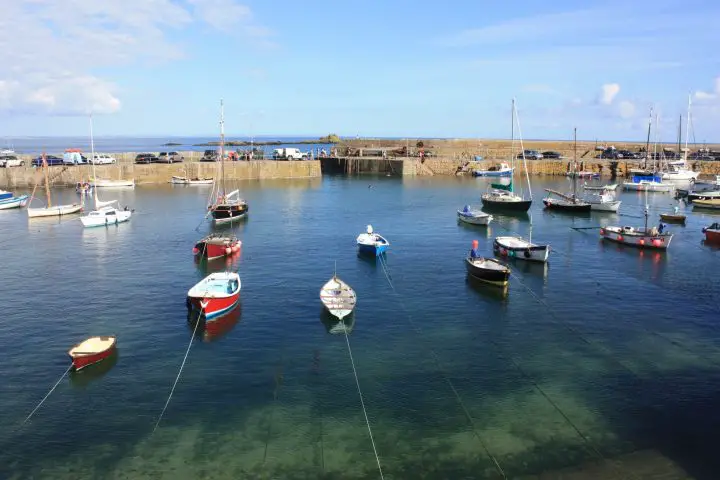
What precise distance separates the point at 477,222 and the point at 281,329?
42397mm

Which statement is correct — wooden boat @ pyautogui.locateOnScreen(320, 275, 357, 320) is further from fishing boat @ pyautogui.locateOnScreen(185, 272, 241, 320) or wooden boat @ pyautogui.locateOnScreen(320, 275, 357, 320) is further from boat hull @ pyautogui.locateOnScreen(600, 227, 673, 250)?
boat hull @ pyautogui.locateOnScreen(600, 227, 673, 250)

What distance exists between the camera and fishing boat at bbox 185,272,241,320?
121 ft

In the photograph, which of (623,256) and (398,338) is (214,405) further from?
(623,256)

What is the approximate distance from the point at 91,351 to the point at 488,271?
1106 inches

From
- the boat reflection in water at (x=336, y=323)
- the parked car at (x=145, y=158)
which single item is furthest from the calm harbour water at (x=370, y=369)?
the parked car at (x=145, y=158)

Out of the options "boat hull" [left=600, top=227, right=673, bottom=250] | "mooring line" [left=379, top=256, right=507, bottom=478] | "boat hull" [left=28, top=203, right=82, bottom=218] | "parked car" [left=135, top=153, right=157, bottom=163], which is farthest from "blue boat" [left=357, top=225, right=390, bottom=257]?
"parked car" [left=135, top=153, right=157, bottom=163]

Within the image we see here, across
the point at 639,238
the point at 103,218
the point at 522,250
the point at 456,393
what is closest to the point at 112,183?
the point at 103,218

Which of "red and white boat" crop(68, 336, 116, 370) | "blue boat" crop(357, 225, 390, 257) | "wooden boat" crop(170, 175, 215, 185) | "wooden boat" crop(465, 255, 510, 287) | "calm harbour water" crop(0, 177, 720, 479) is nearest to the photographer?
"calm harbour water" crop(0, 177, 720, 479)

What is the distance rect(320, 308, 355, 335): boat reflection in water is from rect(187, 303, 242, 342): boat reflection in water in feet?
18.5

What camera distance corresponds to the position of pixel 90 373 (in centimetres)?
2970

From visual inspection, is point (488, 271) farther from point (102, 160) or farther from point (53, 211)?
point (102, 160)

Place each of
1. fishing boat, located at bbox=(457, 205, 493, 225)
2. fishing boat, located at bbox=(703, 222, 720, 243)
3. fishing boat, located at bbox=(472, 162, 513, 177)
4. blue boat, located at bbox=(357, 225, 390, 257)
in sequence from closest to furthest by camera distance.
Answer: blue boat, located at bbox=(357, 225, 390, 257)
fishing boat, located at bbox=(703, 222, 720, 243)
fishing boat, located at bbox=(457, 205, 493, 225)
fishing boat, located at bbox=(472, 162, 513, 177)

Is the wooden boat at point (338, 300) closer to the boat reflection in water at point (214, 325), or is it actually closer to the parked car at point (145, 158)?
the boat reflection in water at point (214, 325)

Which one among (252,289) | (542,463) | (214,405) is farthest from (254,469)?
(252,289)
